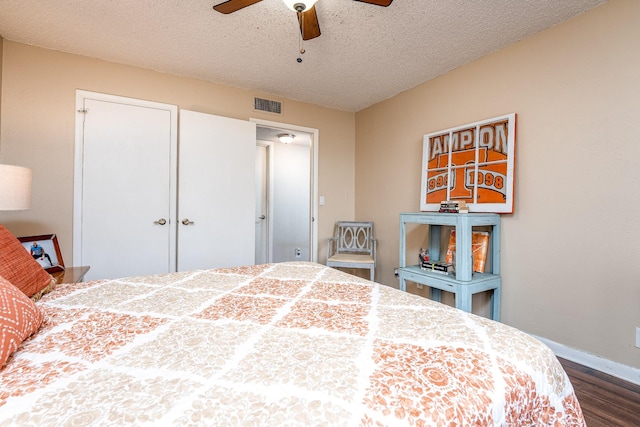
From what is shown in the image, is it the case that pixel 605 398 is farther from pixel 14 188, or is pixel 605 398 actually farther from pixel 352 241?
pixel 14 188

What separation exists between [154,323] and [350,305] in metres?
0.69

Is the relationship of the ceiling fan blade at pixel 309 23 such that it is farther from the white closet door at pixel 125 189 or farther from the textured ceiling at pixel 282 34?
the white closet door at pixel 125 189

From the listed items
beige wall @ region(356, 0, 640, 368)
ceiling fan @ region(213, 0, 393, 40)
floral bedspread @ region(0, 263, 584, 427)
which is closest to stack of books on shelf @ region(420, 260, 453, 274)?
beige wall @ region(356, 0, 640, 368)

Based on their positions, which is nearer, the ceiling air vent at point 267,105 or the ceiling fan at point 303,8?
the ceiling fan at point 303,8

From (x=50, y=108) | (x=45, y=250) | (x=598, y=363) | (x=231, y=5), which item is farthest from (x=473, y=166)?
(x=50, y=108)

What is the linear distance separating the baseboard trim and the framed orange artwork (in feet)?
3.30

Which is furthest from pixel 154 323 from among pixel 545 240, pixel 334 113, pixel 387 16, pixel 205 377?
pixel 334 113

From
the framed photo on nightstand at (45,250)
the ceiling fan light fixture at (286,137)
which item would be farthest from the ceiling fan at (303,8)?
the ceiling fan light fixture at (286,137)

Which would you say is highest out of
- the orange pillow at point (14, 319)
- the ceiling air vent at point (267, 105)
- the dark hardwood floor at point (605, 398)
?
the ceiling air vent at point (267, 105)

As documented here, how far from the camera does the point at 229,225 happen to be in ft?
10.2

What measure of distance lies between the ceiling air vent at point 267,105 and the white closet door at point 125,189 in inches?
34.1

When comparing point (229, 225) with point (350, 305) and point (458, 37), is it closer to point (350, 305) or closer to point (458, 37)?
point (350, 305)

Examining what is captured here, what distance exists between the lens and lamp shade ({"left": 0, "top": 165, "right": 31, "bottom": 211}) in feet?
5.49

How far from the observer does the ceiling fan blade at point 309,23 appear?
1697 millimetres
